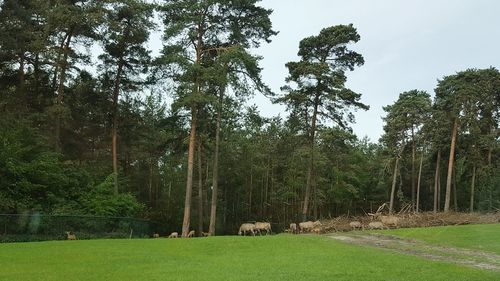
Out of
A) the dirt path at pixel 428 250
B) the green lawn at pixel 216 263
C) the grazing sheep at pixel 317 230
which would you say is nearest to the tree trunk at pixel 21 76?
the green lawn at pixel 216 263

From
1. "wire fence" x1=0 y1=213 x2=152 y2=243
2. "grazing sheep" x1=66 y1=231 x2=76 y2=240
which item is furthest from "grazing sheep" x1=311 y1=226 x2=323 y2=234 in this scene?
"grazing sheep" x1=66 y1=231 x2=76 y2=240

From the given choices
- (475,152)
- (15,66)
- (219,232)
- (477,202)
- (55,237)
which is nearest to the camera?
(55,237)

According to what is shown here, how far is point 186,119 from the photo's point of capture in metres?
29.6

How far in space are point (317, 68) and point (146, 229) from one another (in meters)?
15.9

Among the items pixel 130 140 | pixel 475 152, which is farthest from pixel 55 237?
pixel 475 152

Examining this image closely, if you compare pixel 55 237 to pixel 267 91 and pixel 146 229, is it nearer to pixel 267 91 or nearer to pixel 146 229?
pixel 146 229

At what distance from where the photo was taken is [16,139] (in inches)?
982

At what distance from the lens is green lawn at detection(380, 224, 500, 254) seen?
18487 mm

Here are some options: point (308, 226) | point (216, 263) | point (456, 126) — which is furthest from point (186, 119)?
point (456, 126)

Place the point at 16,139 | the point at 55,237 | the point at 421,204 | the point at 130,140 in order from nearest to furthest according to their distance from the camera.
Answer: the point at 55,237, the point at 16,139, the point at 130,140, the point at 421,204

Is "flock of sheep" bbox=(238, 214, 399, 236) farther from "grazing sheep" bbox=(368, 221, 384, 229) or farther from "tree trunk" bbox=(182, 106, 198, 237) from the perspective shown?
"tree trunk" bbox=(182, 106, 198, 237)

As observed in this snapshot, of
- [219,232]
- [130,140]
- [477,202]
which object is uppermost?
[130,140]

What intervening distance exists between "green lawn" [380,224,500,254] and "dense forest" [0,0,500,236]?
26.8ft

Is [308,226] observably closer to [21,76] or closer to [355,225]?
[355,225]
